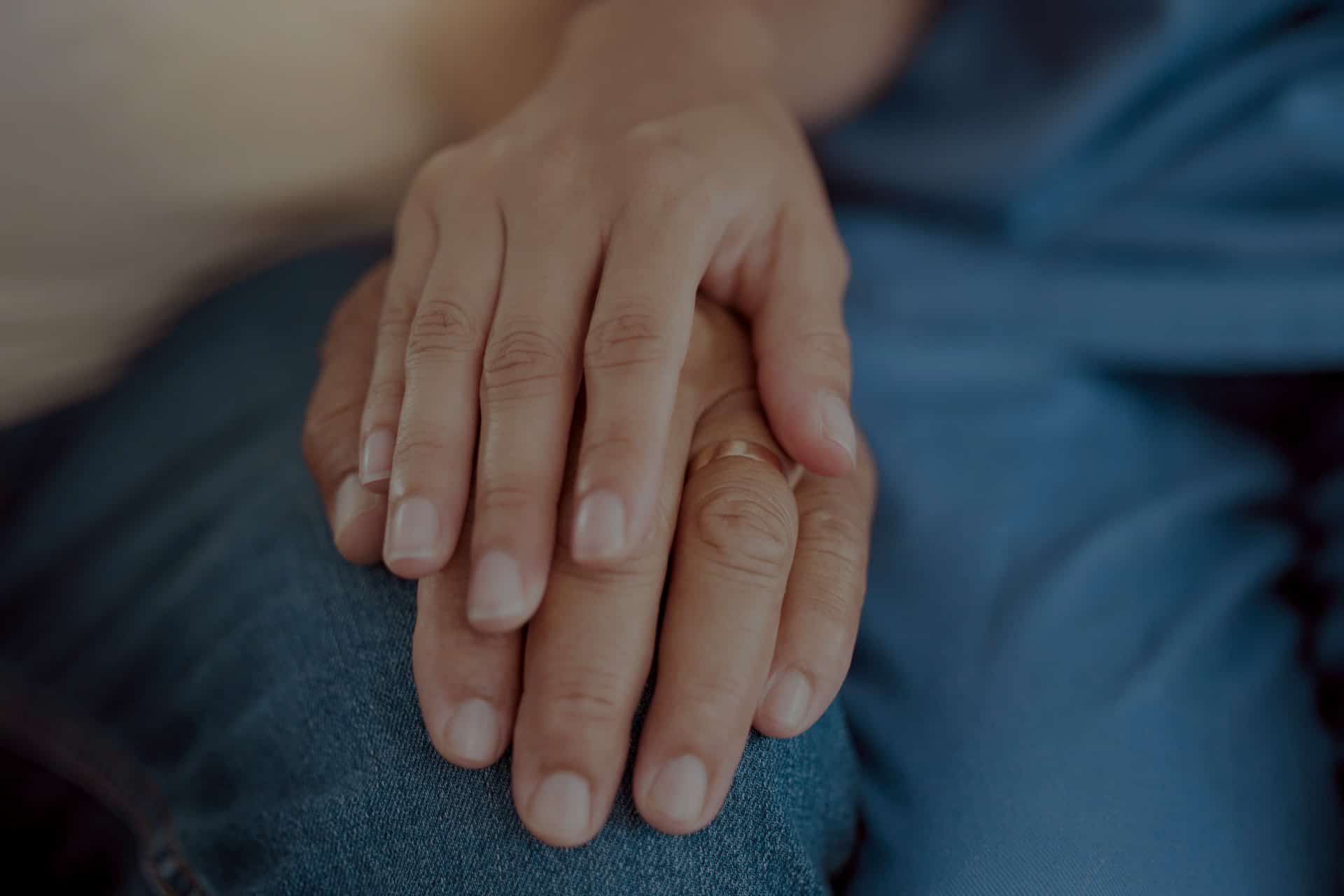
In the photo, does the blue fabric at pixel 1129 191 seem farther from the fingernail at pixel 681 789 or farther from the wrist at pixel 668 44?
the fingernail at pixel 681 789

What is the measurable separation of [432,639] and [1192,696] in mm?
464

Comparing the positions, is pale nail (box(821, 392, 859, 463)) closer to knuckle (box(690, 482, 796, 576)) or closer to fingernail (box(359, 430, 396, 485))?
knuckle (box(690, 482, 796, 576))

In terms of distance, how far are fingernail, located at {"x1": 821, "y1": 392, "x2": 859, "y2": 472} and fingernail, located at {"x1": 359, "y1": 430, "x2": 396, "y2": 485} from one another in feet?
0.81

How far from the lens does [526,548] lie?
1.57ft

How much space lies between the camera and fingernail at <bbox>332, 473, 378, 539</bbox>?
0.55 metres

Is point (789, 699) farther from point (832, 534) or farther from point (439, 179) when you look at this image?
point (439, 179)

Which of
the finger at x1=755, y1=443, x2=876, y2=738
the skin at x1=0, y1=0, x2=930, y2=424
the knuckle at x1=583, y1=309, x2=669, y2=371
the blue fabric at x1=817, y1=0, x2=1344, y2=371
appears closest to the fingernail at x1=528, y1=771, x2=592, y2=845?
the finger at x1=755, y1=443, x2=876, y2=738

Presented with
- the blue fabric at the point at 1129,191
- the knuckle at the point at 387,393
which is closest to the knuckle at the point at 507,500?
the knuckle at the point at 387,393

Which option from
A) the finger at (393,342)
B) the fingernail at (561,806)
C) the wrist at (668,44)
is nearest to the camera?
the fingernail at (561,806)

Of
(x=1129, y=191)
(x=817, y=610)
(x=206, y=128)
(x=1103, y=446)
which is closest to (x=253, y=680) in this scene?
(x=817, y=610)

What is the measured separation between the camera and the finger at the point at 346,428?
21.9 inches

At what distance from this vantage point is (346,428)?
0.60 m

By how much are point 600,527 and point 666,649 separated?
73 millimetres

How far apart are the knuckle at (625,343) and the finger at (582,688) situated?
9cm
